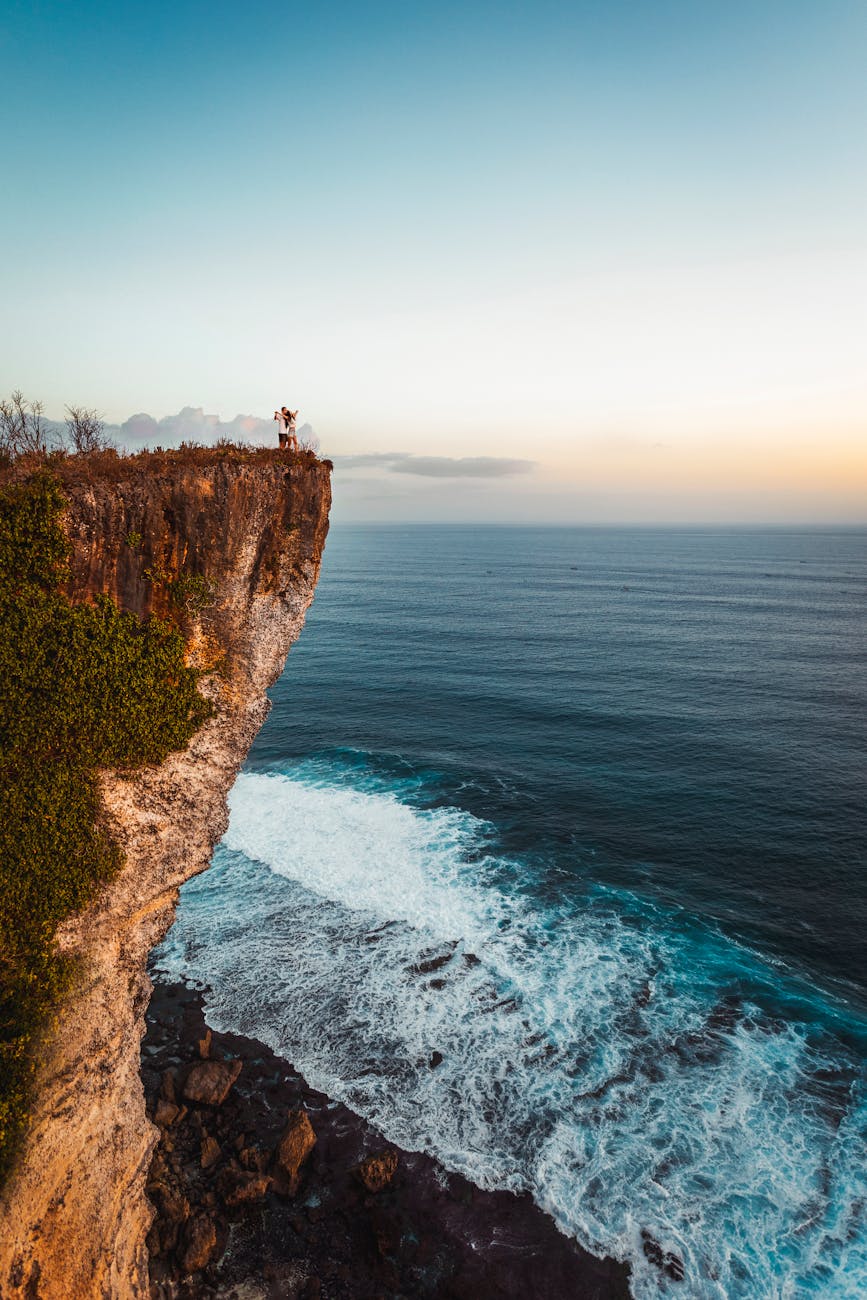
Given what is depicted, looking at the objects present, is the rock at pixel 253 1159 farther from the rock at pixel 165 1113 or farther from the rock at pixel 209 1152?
the rock at pixel 165 1113

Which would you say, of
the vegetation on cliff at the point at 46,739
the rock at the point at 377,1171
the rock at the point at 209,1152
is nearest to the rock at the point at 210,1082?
the rock at the point at 209,1152

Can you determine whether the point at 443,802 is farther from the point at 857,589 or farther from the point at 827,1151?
the point at 857,589

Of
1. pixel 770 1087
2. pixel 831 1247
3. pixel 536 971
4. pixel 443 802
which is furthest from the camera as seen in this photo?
pixel 443 802

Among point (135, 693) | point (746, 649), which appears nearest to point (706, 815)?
point (135, 693)

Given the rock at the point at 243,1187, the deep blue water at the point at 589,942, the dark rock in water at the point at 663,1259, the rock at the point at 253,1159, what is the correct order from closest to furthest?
the dark rock in water at the point at 663,1259
the rock at the point at 243,1187
the rock at the point at 253,1159
the deep blue water at the point at 589,942

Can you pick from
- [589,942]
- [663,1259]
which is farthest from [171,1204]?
[589,942]

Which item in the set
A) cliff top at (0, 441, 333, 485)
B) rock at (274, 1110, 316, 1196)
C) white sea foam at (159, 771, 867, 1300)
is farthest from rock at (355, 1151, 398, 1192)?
cliff top at (0, 441, 333, 485)
